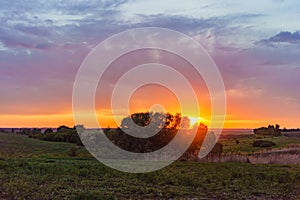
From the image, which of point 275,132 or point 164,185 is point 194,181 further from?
point 275,132

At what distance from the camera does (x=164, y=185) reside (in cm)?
1864

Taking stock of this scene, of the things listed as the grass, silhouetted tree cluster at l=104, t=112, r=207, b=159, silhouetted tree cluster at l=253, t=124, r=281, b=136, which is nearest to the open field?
the grass

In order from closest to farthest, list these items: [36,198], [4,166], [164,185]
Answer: [36,198]
[164,185]
[4,166]

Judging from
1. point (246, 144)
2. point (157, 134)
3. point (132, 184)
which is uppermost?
point (157, 134)

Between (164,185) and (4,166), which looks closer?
(164,185)

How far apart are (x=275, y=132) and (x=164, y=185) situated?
8466 centimetres

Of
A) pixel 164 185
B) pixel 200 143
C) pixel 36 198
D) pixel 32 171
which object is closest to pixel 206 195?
pixel 164 185

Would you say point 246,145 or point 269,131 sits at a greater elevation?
point 269,131

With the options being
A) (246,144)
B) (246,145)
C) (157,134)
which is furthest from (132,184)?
(246,144)

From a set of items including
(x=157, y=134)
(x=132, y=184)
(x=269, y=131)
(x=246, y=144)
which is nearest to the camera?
(x=132, y=184)

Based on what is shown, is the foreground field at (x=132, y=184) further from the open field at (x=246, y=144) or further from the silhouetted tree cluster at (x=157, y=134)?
the open field at (x=246, y=144)

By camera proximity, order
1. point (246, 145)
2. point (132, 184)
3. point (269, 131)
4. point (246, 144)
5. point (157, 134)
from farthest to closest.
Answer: point (269, 131), point (246, 144), point (246, 145), point (157, 134), point (132, 184)

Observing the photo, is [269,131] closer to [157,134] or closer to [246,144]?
[246,144]

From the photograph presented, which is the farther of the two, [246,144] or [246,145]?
[246,144]
